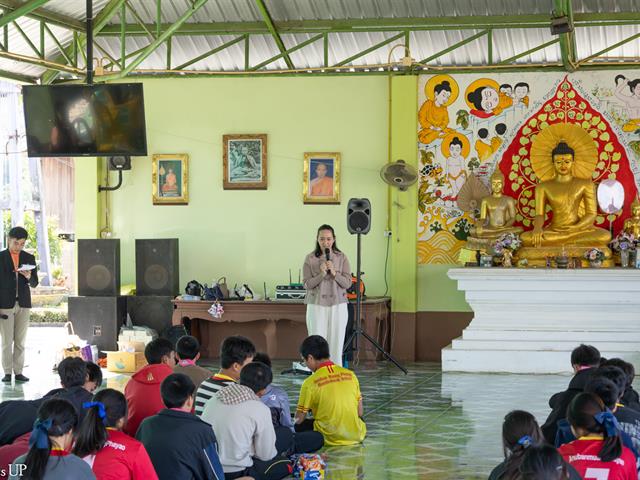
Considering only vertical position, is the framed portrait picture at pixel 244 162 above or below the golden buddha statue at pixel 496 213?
above

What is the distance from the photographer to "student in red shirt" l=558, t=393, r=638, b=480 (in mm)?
4023

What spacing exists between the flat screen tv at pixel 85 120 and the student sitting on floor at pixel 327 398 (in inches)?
137

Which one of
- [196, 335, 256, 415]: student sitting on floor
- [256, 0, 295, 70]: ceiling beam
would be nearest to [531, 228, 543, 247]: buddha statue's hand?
[256, 0, 295, 70]: ceiling beam

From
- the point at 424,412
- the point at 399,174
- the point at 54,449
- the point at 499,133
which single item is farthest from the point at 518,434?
the point at 499,133

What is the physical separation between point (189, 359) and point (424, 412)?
2.78 metres

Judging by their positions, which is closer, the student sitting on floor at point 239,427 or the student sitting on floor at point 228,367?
the student sitting on floor at point 239,427

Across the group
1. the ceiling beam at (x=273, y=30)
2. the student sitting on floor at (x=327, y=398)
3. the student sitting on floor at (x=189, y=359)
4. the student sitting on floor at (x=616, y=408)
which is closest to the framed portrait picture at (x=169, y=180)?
the ceiling beam at (x=273, y=30)

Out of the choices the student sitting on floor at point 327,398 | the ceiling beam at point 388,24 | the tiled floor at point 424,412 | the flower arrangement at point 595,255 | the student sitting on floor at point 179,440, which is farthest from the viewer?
the ceiling beam at point 388,24

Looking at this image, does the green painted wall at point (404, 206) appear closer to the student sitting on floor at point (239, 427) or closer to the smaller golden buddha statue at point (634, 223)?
the smaller golden buddha statue at point (634, 223)

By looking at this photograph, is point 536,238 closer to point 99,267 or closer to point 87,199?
point 99,267

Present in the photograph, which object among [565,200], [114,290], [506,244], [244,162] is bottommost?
[114,290]

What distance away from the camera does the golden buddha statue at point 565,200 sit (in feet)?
37.9

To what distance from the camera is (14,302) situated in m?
10.1

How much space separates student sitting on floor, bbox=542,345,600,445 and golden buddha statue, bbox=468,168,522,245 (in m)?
5.74
